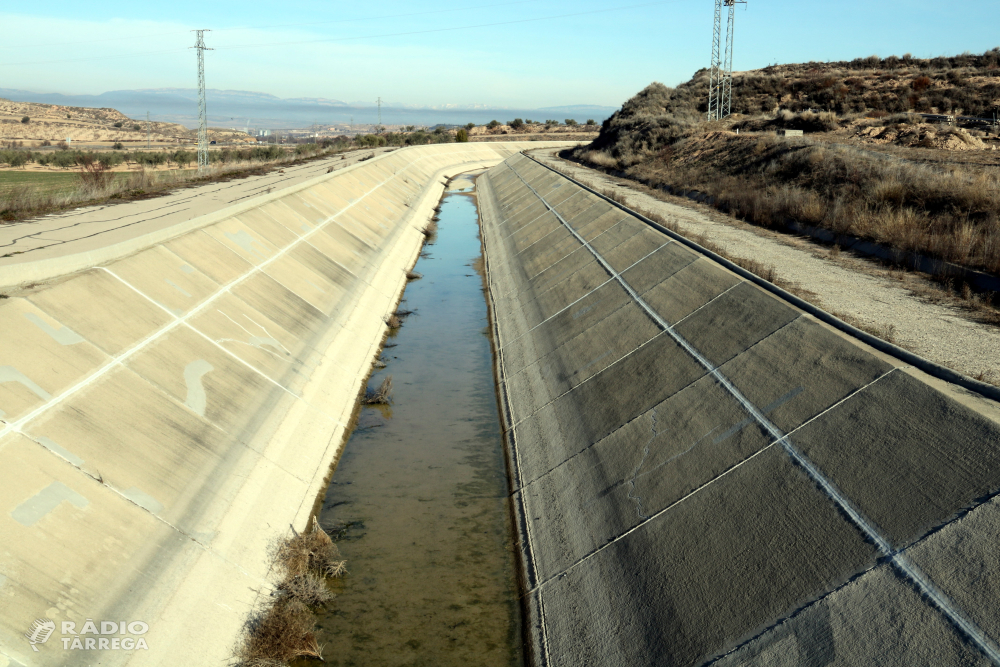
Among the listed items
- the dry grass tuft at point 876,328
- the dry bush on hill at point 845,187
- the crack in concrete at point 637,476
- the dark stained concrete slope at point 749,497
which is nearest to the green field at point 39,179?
the dry bush on hill at point 845,187

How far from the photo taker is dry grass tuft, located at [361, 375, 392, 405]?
58.7 feet

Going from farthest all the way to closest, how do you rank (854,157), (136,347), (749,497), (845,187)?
(854,157) → (845,187) → (136,347) → (749,497)

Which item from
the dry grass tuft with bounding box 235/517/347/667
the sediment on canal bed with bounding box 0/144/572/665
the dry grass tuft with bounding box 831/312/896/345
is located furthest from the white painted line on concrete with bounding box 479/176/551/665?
the dry grass tuft with bounding box 831/312/896/345

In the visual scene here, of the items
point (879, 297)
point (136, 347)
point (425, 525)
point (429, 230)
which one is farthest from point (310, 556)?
point (429, 230)

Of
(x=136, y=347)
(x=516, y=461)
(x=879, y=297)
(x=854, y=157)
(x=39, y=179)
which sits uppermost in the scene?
(x=854, y=157)

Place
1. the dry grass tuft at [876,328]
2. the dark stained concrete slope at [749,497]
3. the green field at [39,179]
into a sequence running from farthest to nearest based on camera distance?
the green field at [39,179] < the dry grass tuft at [876,328] < the dark stained concrete slope at [749,497]

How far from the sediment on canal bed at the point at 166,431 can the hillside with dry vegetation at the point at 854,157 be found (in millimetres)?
15962

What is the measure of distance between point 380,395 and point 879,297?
39.3ft

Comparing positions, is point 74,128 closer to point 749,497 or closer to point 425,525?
point 425,525

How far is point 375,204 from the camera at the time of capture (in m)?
40.7

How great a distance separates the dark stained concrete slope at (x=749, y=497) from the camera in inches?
276

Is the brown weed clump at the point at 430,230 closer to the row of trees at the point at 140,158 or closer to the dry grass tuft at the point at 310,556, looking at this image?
the row of trees at the point at 140,158

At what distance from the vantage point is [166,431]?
39.0ft

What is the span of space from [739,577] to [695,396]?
4602 mm
